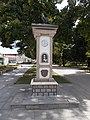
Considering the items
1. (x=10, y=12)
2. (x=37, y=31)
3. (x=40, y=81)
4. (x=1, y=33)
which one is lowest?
Result: (x=40, y=81)

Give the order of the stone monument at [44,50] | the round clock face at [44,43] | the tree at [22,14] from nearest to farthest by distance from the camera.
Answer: the stone monument at [44,50]
the round clock face at [44,43]
the tree at [22,14]

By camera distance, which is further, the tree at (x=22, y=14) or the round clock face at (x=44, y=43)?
the tree at (x=22, y=14)

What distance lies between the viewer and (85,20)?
26.6 m

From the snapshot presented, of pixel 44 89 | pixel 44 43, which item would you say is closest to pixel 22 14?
pixel 44 43

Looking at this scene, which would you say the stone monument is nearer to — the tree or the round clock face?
the round clock face

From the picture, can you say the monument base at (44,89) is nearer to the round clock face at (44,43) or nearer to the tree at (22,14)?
the round clock face at (44,43)

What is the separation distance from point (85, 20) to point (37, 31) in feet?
47.9

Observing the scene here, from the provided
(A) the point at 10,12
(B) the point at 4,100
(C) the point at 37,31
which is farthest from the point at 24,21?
(B) the point at 4,100

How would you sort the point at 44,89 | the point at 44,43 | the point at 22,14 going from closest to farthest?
Answer: 1. the point at 44,89
2. the point at 44,43
3. the point at 22,14

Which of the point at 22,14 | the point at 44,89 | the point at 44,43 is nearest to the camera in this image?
the point at 44,89

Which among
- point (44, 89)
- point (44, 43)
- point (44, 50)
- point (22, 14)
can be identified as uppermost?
point (22, 14)

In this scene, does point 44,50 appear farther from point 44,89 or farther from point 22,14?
point 22,14

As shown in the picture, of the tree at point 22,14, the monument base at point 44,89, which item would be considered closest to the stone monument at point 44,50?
the monument base at point 44,89

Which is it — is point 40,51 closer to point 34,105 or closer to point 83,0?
point 34,105
